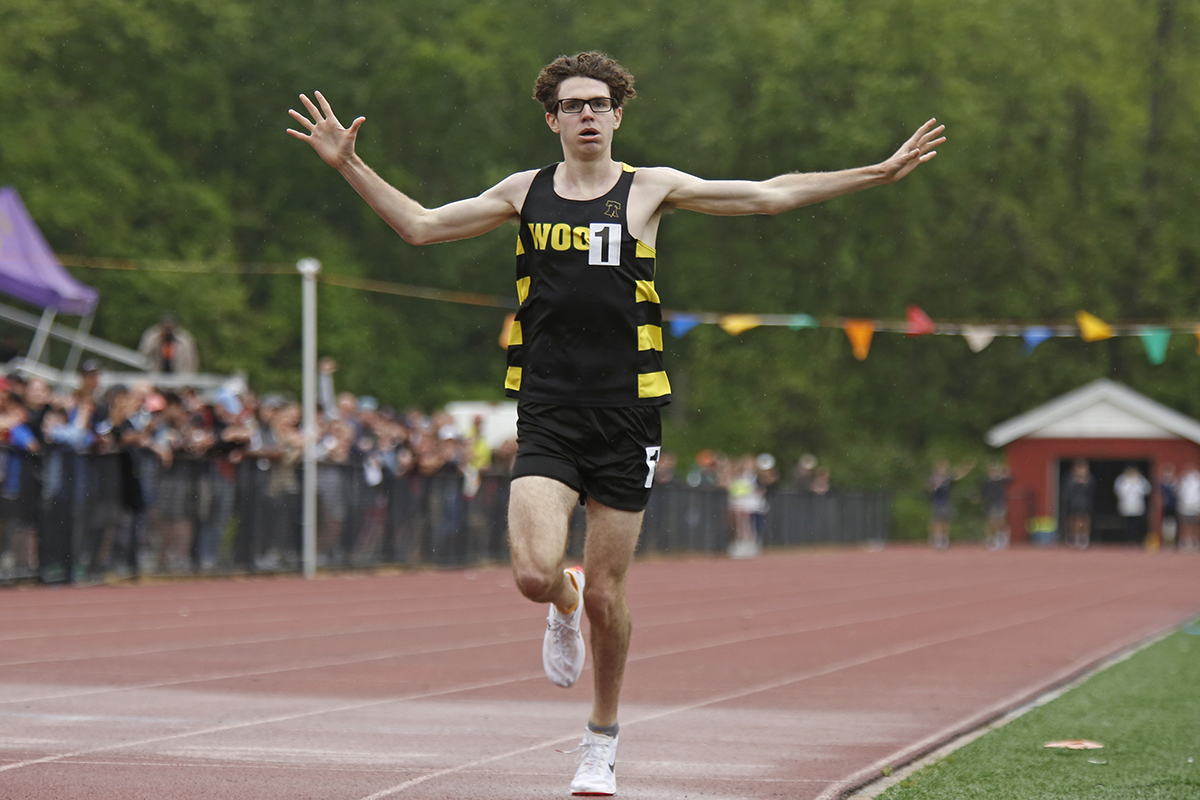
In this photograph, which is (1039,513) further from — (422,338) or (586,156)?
(586,156)

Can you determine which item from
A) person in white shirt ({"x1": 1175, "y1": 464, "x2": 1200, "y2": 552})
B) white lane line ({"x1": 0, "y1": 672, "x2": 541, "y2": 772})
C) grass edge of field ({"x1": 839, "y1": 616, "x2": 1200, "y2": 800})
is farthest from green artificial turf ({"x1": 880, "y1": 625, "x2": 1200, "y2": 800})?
person in white shirt ({"x1": 1175, "y1": 464, "x2": 1200, "y2": 552})

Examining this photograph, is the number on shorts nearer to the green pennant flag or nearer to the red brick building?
the green pennant flag

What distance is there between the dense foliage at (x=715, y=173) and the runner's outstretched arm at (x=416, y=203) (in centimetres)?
3925

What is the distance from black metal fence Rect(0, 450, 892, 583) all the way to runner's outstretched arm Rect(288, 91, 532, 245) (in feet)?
35.8

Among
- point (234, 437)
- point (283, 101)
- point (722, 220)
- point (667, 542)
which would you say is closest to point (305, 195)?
point (283, 101)

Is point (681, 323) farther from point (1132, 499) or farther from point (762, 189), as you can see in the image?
point (1132, 499)

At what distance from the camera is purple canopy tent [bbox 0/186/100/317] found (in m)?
22.2

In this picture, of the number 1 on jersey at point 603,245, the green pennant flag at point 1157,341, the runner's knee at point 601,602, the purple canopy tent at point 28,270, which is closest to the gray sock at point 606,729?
the runner's knee at point 601,602

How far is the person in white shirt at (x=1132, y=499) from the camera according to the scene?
44562 millimetres

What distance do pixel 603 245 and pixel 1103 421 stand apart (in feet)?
146

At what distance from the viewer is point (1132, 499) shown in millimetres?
44594

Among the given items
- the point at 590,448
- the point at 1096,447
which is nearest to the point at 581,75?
the point at 590,448

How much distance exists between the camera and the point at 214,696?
8695mm

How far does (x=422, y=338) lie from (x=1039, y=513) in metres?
18.2
